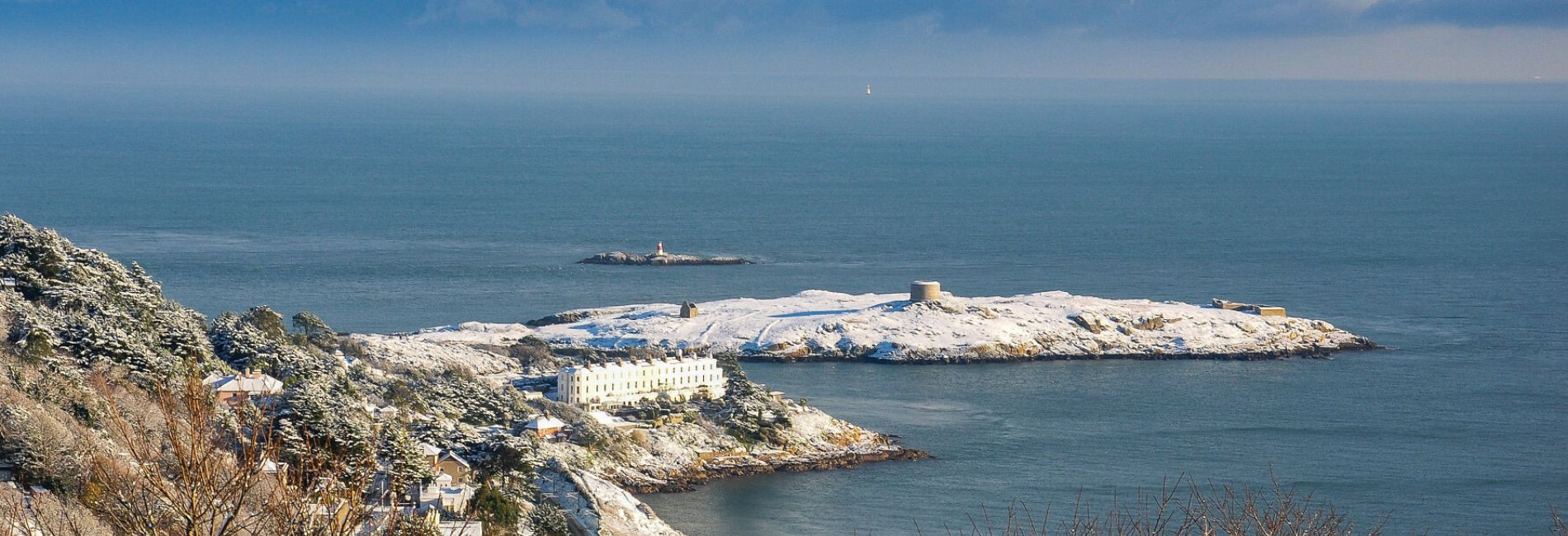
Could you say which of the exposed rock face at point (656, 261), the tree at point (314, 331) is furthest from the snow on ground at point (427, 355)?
the exposed rock face at point (656, 261)

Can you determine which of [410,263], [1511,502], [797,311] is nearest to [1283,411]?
[1511,502]

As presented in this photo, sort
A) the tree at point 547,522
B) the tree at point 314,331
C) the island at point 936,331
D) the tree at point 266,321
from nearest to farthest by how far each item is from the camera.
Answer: the tree at point 547,522, the tree at point 266,321, the tree at point 314,331, the island at point 936,331

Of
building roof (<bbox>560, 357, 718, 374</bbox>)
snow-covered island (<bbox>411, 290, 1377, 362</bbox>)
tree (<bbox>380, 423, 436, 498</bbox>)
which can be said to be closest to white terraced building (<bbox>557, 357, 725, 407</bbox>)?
building roof (<bbox>560, 357, 718, 374</bbox>)

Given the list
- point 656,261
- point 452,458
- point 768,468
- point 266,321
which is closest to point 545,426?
point 768,468

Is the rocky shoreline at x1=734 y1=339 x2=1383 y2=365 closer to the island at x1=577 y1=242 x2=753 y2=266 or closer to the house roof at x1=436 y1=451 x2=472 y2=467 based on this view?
the house roof at x1=436 y1=451 x2=472 y2=467

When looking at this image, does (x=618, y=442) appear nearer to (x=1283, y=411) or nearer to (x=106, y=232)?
(x=1283, y=411)

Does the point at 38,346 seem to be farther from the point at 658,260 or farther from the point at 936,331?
the point at 658,260

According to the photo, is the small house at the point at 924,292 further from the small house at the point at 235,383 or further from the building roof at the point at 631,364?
the small house at the point at 235,383
